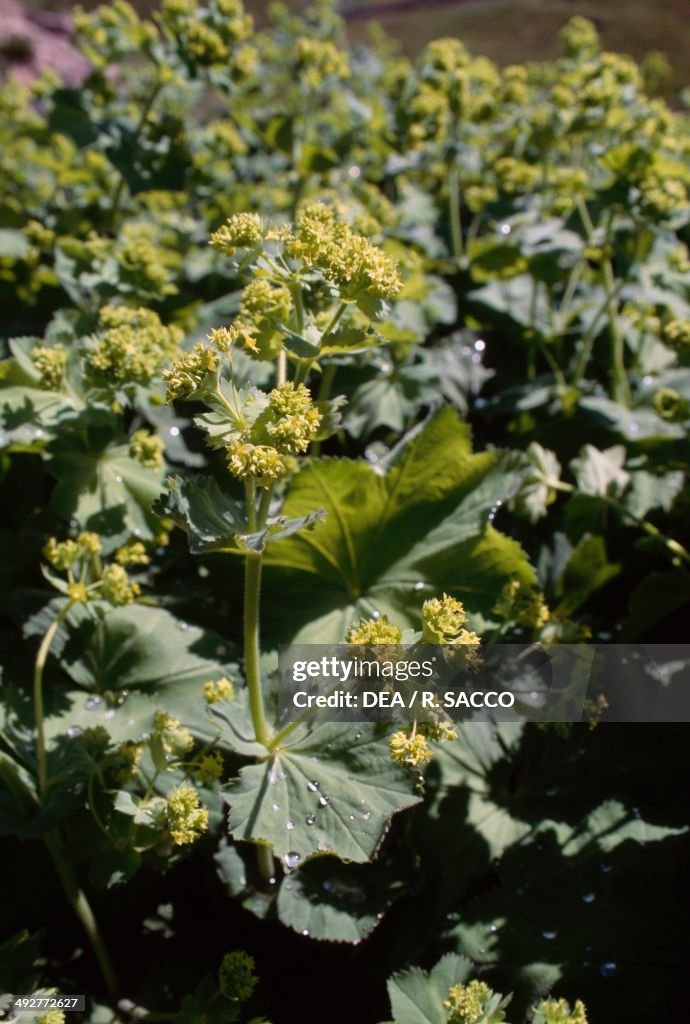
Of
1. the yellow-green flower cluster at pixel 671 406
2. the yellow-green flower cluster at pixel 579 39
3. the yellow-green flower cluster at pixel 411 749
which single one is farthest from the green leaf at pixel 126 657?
the yellow-green flower cluster at pixel 579 39

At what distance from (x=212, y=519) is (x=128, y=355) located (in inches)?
24.9

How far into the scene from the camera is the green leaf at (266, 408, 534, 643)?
2.07 m

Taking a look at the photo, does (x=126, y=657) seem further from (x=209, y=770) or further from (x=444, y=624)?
(x=444, y=624)

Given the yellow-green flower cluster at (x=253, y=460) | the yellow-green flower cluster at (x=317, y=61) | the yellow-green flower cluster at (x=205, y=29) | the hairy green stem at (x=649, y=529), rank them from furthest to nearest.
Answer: the yellow-green flower cluster at (x=317, y=61) → the yellow-green flower cluster at (x=205, y=29) → the hairy green stem at (x=649, y=529) → the yellow-green flower cluster at (x=253, y=460)

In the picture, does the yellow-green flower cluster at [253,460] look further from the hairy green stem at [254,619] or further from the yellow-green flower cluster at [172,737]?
the yellow-green flower cluster at [172,737]

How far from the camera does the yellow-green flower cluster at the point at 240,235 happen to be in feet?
5.27

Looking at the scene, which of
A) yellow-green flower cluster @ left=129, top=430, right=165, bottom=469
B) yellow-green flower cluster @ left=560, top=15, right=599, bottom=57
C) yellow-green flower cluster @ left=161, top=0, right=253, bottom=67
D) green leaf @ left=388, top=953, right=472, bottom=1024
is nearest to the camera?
green leaf @ left=388, top=953, right=472, bottom=1024

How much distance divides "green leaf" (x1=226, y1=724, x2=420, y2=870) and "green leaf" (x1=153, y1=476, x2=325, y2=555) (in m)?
0.45

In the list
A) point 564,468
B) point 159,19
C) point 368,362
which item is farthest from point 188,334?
point 564,468

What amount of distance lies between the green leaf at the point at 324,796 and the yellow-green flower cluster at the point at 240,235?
0.90 meters

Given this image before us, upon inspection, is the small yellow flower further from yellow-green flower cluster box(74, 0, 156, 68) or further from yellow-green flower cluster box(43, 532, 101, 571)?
yellow-green flower cluster box(74, 0, 156, 68)

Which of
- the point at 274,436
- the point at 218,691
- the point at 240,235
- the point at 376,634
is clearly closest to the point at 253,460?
the point at 274,436

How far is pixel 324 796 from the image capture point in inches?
65.6

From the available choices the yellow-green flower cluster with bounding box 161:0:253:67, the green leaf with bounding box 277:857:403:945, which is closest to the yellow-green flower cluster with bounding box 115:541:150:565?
the green leaf with bounding box 277:857:403:945
